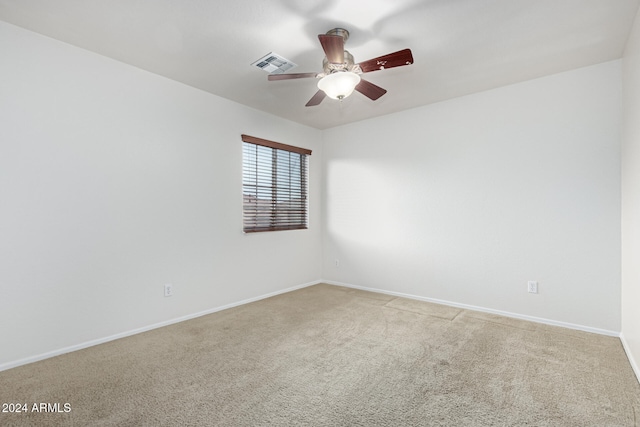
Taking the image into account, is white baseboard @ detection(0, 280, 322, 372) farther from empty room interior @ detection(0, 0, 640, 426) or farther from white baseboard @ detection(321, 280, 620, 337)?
white baseboard @ detection(321, 280, 620, 337)

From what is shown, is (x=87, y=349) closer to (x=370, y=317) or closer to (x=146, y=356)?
(x=146, y=356)

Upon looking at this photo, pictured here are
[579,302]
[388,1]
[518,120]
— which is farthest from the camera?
[518,120]

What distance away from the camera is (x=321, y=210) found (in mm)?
5004

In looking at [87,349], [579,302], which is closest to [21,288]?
[87,349]

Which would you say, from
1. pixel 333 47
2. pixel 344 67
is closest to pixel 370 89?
pixel 344 67

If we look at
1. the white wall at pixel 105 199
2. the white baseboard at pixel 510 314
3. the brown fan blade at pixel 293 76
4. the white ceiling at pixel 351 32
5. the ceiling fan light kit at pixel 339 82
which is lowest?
the white baseboard at pixel 510 314

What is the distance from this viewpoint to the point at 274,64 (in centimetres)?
282

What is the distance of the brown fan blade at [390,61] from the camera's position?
201 centimetres

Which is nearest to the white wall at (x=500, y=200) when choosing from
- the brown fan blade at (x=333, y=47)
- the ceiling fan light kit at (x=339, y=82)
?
the ceiling fan light kit at (x=339, y=82)

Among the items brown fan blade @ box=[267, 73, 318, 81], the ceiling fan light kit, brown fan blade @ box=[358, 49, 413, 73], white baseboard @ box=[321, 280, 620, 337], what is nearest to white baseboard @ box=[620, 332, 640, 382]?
white baseboard @ box=[321, 280, 620, 337]

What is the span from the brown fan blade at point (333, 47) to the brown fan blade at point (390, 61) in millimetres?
181

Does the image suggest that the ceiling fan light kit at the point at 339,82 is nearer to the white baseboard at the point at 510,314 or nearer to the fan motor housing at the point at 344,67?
the fan motor housing at the point at 344,67

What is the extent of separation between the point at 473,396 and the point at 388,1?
2578mm

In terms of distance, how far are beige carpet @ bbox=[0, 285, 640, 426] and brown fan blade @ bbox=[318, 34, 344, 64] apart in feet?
7.30
